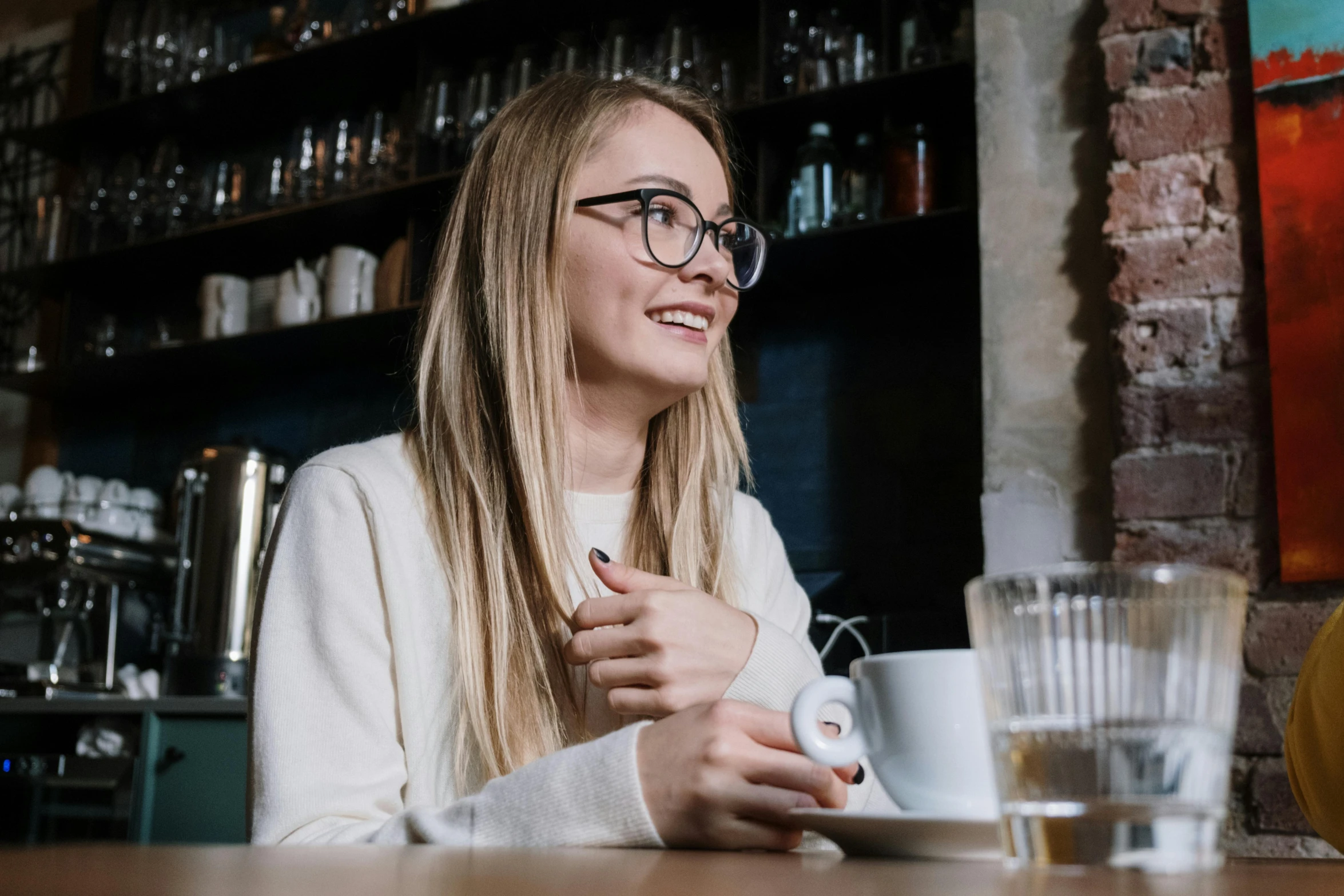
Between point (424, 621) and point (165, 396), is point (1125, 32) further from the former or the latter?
point (165, 396)

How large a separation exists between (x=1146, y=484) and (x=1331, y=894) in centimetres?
150

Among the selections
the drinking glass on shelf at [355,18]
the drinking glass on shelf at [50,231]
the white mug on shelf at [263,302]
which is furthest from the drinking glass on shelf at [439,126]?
the drinking glass on shelf at [50,231]

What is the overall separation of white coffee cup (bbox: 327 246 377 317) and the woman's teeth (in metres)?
1.80

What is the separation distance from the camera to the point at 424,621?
107cm

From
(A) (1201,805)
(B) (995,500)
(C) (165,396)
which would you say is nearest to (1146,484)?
(B) (995,500)

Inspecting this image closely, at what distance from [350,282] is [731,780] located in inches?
99.7

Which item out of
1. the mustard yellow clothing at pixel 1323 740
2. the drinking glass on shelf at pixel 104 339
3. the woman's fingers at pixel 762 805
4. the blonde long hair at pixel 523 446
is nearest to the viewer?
the woman's fingers at pixel 762 805

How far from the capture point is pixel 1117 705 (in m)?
0.32

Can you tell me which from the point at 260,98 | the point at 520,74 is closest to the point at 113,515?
the point at 260,98

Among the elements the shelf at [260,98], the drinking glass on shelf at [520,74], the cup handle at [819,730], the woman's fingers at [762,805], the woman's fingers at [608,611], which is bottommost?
the woman's fingers at [762,805]

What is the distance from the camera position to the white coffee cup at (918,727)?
0.46 meters

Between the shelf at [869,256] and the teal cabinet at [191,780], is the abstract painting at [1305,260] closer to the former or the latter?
the shelf at [869,256]

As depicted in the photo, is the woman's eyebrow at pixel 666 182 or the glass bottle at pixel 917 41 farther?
the glass bottle at pixel 917 41

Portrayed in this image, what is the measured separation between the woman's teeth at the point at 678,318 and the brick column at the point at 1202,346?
0.77 metres
